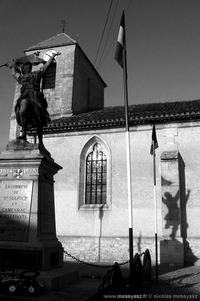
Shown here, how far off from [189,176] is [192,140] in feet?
6.47

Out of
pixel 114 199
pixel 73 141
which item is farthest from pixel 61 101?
pixel 114 199

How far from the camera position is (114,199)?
18.3 metres

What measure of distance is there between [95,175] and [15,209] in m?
11.7

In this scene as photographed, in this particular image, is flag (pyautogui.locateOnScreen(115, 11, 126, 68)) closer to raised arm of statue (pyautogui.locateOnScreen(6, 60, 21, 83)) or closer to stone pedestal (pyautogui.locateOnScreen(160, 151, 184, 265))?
raised arm of statue (pyautogui.locateOnScreen(6, 60, 21, 83))

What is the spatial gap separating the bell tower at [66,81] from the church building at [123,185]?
15.4 ft

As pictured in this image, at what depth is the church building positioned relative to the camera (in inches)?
667

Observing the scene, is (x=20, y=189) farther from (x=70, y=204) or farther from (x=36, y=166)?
(x=70, y=204)

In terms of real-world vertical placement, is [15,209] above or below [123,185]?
below

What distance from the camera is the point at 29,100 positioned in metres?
8.67

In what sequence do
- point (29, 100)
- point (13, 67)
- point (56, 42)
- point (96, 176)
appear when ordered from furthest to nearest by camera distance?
1. point (56, 42)
2. point (96, 176)
3. point (13, 67)
4. point (29, 100)

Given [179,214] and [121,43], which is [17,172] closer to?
[121,43]

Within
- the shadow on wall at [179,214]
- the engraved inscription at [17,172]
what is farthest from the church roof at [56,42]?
the engraved inscription at [17,172]

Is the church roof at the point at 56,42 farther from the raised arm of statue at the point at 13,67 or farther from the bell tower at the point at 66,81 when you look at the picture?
the raised arm of statue at the point at 13,67

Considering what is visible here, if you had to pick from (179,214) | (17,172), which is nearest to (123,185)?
(179,214)
